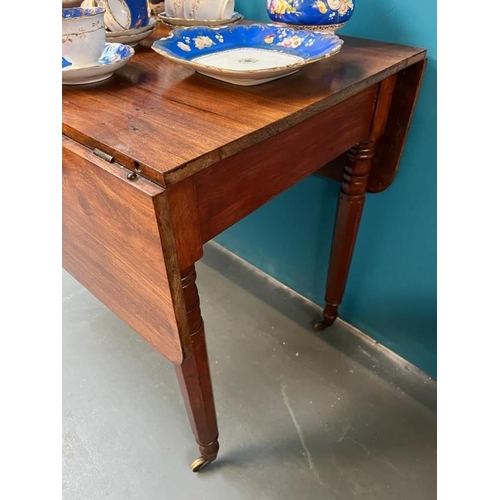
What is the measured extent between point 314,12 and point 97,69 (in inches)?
13.9

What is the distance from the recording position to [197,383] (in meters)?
0.78

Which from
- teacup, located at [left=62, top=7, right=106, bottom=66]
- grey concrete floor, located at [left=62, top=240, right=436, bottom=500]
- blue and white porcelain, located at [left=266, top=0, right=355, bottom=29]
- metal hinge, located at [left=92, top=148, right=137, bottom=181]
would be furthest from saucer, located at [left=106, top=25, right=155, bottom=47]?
grey concrete floor, located at [left=62, top=240, right=436, bottom=500]

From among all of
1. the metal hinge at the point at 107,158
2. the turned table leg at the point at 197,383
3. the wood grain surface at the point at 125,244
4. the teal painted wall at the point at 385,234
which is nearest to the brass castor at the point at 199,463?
the turned table leg at the point at 197,383

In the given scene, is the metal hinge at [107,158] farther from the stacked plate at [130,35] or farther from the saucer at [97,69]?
the stacked plate at [130,35]

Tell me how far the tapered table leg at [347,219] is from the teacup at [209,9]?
34 cm

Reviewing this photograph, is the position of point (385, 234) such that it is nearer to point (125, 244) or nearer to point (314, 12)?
point (314, 12)

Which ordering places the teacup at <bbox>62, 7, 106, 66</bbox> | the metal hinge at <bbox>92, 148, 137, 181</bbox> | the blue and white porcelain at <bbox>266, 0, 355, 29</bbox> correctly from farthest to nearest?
the blue and white porcelain at <bbox>266, 0, 355, 29</bbox>, the teacup at <bbox>62, 7, 106, 66</bbox>, the metal hinge at <bbox>92, 148, 137, 181</bbox>

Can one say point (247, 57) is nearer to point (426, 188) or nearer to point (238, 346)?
point (426, 188)

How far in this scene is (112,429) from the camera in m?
1.05

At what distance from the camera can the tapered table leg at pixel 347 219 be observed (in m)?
0.90

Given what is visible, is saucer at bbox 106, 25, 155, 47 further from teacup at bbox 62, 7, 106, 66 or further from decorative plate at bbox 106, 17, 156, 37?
teacup at bbox 62, 7, 106, 66

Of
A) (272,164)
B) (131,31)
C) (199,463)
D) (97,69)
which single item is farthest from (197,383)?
(131,31)

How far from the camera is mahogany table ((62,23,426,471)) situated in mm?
517

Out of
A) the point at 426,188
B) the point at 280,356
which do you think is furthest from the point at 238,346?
the point at 426,188
